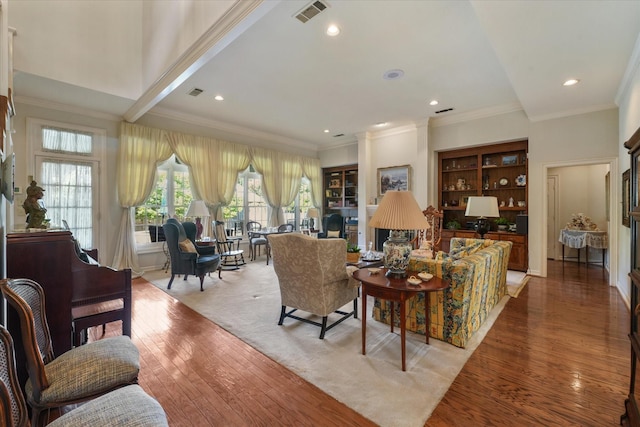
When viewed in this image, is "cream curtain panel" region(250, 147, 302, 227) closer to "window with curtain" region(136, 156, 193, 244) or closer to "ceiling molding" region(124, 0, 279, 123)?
"window with curtain" region(136, 156, 193, 244)

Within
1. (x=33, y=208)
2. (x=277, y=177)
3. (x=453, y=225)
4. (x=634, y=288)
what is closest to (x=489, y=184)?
(x=453, y=225)

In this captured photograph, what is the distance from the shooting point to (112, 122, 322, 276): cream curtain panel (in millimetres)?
5133

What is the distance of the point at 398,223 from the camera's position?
2.37m

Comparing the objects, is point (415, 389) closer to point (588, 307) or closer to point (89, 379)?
point (89, 379)

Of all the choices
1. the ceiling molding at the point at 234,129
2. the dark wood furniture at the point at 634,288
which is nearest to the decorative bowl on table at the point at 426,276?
the dark wood furniture at the point at 634,288

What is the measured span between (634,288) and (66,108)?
23.3ft

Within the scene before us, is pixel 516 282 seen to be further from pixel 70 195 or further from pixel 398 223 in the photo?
pixel 70 195

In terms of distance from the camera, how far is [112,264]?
5.08 metres

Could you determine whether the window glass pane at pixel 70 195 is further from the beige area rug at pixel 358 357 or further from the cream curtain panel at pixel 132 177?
the beige area rug at pixel 358 357

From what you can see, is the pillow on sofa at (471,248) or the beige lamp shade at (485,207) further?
the beige lamp shade at (485,207)

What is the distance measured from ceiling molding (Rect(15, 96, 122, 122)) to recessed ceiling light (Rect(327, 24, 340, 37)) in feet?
14.1

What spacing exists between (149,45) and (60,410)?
443 centimetres

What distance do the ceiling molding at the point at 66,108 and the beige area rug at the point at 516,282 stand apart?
7325 mm

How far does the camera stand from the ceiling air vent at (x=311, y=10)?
2715 mm
